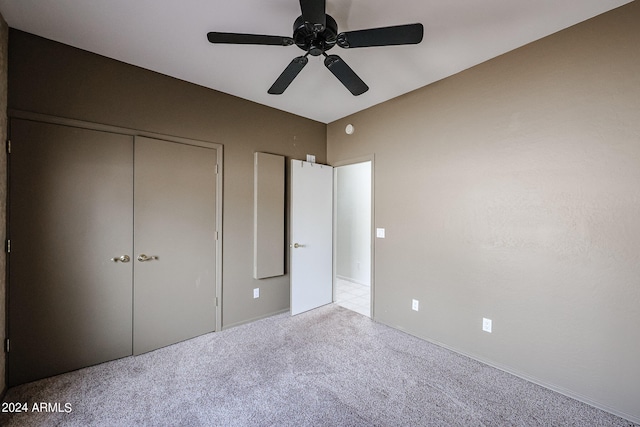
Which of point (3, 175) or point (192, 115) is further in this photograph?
point (192, 115)

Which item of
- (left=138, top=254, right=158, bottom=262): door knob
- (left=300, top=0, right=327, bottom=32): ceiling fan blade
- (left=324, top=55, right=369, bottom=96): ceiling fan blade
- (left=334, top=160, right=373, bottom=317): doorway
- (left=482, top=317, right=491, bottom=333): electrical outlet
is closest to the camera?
(left=300, top=0, right=327, bottom=32): ceiling fan blade

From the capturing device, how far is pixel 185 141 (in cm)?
273

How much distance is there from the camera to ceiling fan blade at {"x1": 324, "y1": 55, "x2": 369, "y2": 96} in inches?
66.7

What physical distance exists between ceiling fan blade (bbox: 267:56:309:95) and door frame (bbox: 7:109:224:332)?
1.18 metres

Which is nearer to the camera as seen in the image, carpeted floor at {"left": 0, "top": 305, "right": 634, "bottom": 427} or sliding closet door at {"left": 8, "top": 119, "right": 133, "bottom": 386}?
carpeted floor at {"left": 0, "top": 305, "right": 634, "bottom": 427}

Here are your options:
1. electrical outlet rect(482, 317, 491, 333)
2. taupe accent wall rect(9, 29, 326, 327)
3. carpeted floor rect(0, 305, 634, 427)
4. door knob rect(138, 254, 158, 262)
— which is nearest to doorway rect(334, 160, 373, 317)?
taupe accent wall rect(9, 29, 326, 327)

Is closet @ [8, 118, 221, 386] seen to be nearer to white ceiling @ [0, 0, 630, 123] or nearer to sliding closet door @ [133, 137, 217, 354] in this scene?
sliding closet door @ [133, 137, 217, 354]

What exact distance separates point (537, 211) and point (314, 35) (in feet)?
7.07

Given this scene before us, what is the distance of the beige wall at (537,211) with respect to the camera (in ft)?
5.74

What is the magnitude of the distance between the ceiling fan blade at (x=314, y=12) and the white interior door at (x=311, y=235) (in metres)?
2.06

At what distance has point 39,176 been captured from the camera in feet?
6.71

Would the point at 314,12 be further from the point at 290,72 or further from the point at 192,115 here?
the point at 192,115

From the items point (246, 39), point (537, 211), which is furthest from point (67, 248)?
point (537, 211)

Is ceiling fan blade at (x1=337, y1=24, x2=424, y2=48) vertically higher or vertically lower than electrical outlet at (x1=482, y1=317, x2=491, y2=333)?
higher
